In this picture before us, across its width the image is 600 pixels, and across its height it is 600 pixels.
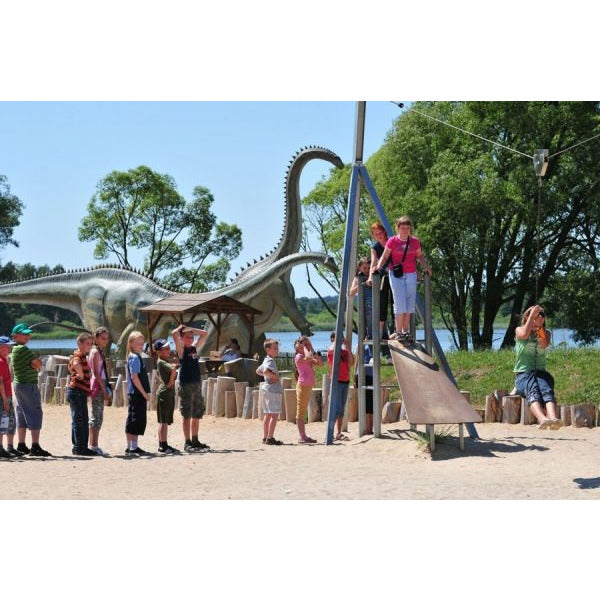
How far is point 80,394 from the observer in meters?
10.8

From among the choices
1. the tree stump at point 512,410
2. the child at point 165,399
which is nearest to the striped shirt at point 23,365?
the child at point 165,399

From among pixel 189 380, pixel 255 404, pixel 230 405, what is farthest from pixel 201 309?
pixel 189 380

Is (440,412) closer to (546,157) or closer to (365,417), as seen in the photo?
(365,417)

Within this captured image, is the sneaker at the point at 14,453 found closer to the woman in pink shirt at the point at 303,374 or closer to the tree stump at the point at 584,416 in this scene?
the woman in pink shirt at the point at 303,374

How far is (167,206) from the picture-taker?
42.4 m

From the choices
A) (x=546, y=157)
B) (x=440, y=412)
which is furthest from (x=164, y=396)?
(x=546, y=157)

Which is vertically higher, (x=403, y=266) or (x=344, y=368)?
(x=403, y=266)

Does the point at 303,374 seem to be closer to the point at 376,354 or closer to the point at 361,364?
the point at 361,364

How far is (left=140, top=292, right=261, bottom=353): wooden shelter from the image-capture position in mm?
19922

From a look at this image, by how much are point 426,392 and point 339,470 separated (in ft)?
4.73

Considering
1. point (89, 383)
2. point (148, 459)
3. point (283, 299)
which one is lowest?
point (148, 459)

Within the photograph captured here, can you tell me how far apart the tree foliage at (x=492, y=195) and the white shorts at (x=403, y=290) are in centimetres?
1549

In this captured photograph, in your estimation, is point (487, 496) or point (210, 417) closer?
point (487, 496)

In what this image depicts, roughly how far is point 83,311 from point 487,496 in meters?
18.0
